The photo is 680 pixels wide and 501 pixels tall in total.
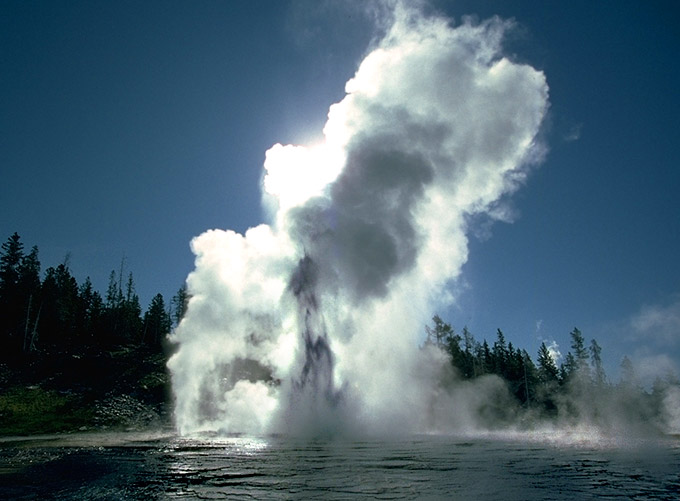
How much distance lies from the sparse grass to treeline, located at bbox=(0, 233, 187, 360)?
22.2m

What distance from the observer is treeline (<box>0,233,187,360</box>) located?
8250 cm

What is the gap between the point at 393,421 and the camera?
143ft

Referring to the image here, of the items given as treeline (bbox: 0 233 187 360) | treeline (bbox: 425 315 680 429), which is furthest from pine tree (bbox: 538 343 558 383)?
treeline (bbox: 0 233 187 360)

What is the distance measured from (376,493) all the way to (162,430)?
4367cm

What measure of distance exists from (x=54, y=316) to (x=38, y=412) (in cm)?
4467

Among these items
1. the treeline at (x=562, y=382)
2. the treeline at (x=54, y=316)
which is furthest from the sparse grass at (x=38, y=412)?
the treeline at (x=562, y=382)

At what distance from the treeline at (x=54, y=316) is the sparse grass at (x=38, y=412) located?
875 inches

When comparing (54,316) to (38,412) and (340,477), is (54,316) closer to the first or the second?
(38,412)

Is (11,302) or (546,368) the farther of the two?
(546,368)

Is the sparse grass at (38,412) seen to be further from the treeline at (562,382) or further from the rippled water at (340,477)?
the treeline at (562,382)

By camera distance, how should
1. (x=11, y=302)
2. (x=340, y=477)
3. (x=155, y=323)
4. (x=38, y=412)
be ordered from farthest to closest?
(x=155, y=323)
(x=11, y=302)
(x=38, y=412)
(x=340, y=477)

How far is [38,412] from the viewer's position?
171 feet

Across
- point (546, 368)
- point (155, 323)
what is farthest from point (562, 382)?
point (155, 323)

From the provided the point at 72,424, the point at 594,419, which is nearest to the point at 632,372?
the point at 594,419
